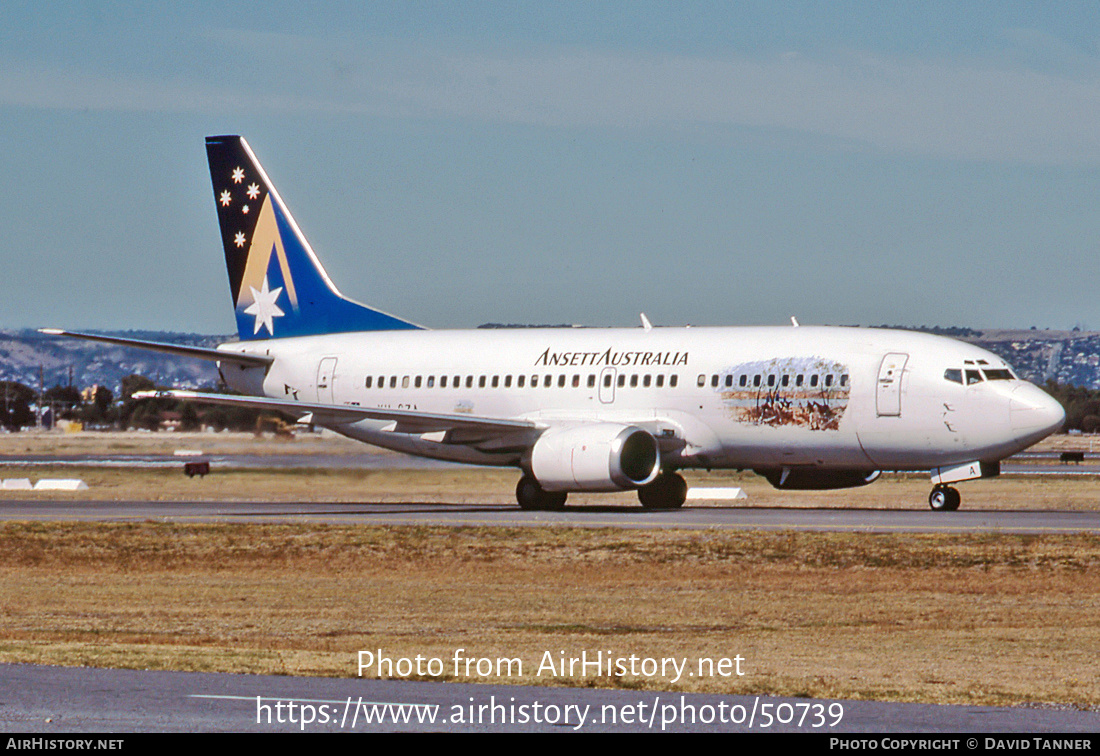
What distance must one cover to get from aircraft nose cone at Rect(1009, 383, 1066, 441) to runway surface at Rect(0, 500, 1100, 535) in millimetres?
1882

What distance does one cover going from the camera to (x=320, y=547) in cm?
3247

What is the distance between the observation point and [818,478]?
4259 centimetres

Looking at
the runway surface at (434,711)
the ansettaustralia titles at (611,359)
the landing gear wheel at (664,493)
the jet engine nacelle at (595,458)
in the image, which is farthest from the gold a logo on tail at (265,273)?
the runway surface at (434,711)

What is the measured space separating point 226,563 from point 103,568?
215cm

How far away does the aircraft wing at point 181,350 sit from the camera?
44.8 meters

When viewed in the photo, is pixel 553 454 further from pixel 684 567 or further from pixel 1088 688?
pixel 1088 688

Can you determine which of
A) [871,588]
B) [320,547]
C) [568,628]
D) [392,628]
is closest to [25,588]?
[320,547]

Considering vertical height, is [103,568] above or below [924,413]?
below

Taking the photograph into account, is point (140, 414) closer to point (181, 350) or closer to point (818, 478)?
point (181, 350)

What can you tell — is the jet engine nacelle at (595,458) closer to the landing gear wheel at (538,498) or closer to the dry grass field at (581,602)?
the landing gear wheel at (538,498)

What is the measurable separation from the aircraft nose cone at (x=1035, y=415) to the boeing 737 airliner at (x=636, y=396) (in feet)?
0.13

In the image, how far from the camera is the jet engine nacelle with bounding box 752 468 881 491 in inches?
1667

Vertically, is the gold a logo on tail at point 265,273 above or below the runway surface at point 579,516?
above

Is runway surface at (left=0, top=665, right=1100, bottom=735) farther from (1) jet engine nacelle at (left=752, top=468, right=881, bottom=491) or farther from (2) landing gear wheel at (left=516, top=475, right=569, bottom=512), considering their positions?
(1) jet engine nacelle at (left=752, top=468, right=881, bottom=491)
